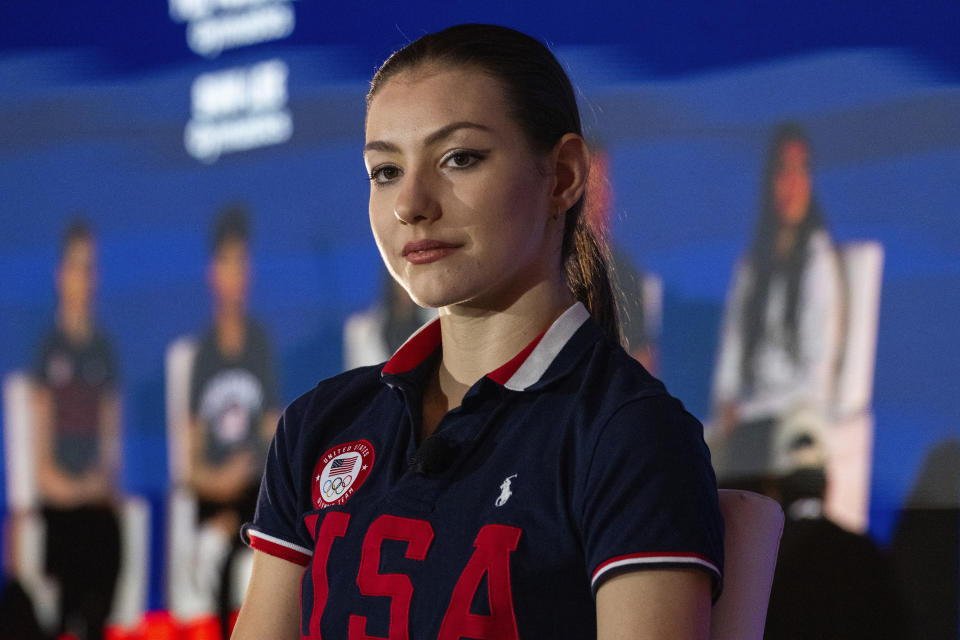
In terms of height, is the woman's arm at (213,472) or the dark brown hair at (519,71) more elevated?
the dark brown hair at (519,71)

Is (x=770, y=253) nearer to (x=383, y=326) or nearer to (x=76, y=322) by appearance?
(x=383, y=326)

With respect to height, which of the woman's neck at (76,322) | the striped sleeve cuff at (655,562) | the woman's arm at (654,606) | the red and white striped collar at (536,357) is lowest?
the woman's arm at (654,606)

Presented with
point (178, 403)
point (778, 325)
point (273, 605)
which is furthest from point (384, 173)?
point (178, 403)

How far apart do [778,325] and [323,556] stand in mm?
1420

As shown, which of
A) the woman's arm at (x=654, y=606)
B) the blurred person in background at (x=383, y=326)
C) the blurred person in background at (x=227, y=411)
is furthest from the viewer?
the blurred person in background at (x=227, y=411)

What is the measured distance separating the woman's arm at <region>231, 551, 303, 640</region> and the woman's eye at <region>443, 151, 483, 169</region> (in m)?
0.45

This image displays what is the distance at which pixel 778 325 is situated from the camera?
227cm

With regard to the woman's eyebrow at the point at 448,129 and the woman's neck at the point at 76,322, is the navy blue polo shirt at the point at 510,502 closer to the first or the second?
the woman's eyebrow at the point at 448,129

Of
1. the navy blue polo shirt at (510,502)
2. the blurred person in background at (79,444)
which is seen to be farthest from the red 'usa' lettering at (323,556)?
the blurred person in background at (79,444)

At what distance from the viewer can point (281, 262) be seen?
9.81 ft

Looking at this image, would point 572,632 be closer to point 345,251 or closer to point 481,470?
point 481,470

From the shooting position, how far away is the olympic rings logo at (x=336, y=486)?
3.69ft

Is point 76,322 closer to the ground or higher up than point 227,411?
higher up

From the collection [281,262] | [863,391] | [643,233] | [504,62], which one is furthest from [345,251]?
[504,62]
